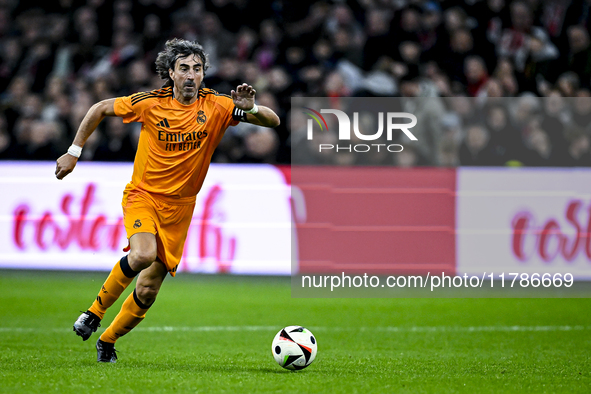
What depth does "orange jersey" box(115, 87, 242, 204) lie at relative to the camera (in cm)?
603

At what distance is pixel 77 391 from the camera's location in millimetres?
4754

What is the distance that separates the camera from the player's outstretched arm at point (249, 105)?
19.2 feet

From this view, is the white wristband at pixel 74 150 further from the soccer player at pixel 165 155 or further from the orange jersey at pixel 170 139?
the orange jersey at pixel 170 139

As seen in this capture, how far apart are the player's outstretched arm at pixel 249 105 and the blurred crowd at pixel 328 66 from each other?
561cm

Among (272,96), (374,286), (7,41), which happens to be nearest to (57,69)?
(7,41)

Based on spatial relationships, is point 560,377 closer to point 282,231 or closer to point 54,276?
point 282,231

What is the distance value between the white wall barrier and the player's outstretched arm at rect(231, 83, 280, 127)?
5.61 m

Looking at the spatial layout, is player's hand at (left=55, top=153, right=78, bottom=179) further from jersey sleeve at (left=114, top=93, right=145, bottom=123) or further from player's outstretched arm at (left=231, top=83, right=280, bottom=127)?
player's outstretched arm at (left=231, top=83, right=280, bottom=127)

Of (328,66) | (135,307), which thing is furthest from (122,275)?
(328,66)

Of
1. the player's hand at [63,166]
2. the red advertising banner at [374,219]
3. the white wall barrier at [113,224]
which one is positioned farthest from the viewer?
the white wall barrier at [113,224]

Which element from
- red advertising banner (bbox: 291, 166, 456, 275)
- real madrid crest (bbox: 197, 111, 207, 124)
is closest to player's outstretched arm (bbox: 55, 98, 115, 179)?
real madrid crest (bbox: 197, 111, 207, 124)

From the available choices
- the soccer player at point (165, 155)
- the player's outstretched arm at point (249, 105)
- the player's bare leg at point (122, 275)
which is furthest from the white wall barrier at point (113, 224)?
the player's outstretched arm at point (249, 105)

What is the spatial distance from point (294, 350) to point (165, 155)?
1762 millimetres

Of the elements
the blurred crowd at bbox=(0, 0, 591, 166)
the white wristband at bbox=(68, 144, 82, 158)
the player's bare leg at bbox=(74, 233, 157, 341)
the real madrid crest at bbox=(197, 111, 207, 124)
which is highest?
the blurred crowd at bbox=(0, 0, 591, 166)
